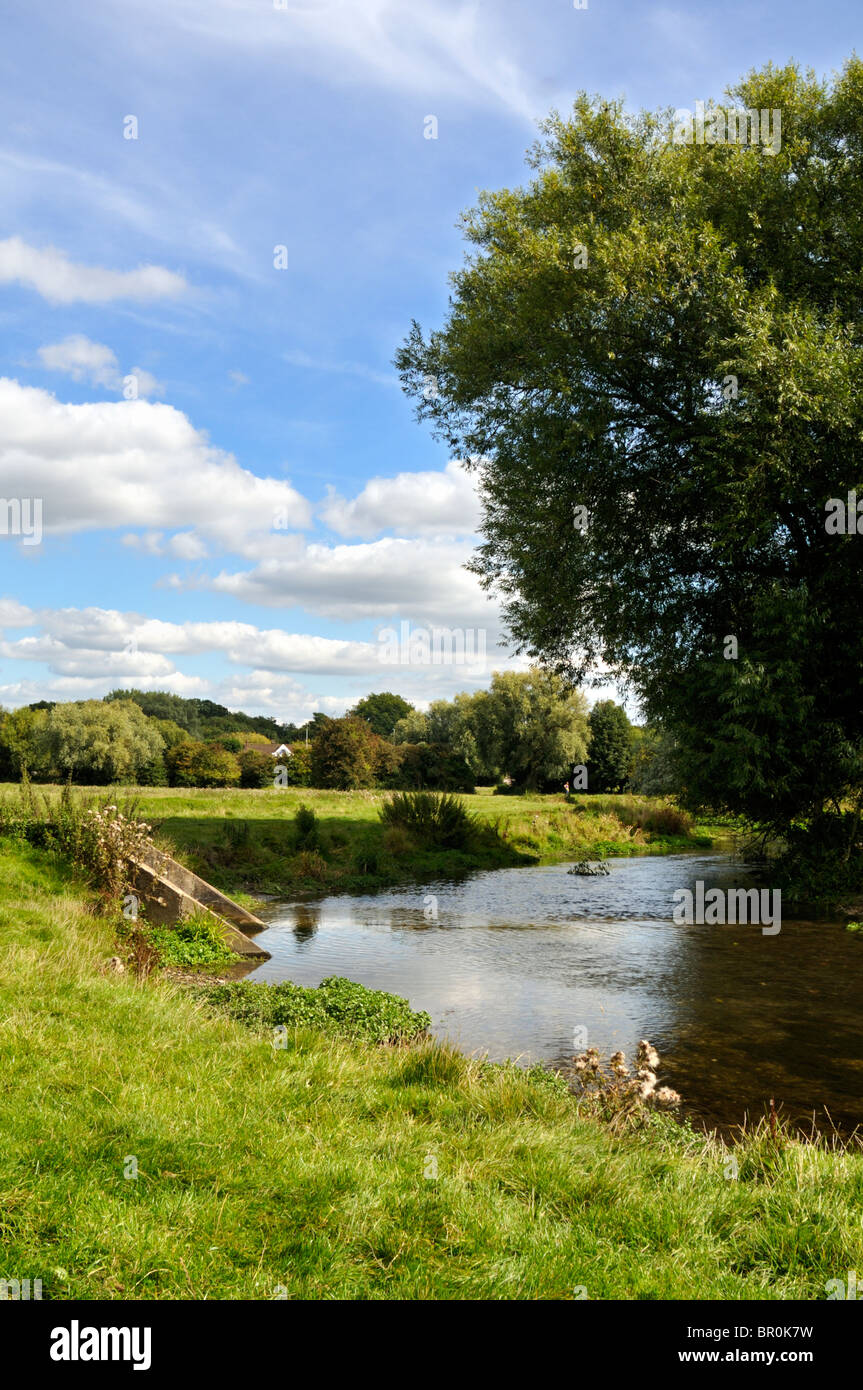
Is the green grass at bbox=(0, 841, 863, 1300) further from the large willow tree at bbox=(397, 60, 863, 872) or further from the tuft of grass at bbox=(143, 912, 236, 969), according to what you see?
the large willow tree at bbox=(397, 60, 863, 872)

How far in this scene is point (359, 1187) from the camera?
4.55 meters

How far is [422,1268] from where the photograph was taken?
3873mm

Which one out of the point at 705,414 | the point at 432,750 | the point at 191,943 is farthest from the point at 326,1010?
the point at 432,750

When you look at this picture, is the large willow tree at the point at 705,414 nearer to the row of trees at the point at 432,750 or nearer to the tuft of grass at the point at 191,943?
the tuft of grass at the point at 191,943

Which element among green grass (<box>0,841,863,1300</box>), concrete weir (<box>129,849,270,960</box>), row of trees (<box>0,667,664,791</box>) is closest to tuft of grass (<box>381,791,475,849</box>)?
concrete weir (<box>129,849,270,960</box>)

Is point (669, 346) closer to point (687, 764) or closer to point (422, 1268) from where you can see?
point (687, 764)

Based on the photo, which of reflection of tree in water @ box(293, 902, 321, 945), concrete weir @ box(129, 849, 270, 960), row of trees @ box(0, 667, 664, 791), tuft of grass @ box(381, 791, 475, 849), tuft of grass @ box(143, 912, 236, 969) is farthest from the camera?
row of trees @ box(0, 667, 664, 791)

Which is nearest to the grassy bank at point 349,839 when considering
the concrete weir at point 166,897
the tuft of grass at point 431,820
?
the tuft of grass at point 431,820

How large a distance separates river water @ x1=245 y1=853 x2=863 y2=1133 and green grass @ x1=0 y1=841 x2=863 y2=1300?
2.26m

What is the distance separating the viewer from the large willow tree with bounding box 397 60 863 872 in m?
16.9

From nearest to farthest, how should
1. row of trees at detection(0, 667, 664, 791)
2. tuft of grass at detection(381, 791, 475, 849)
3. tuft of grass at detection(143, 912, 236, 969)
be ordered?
tuft of grass at detection(143, 912, 236, 969)
tuft of grass at detection(381, 791, 475, 849)
row of trees at detection(0, 667, 664, 791)

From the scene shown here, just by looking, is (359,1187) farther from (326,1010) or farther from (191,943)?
(191,943)
